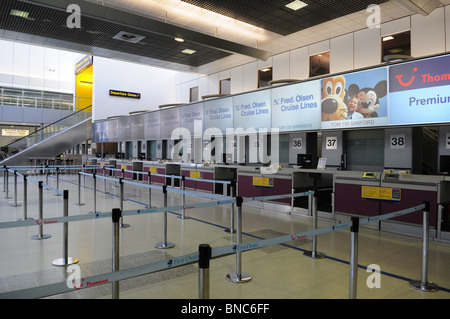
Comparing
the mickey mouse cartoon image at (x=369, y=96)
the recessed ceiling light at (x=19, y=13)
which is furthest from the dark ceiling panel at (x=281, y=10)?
the recessed ceiling light at (x=19, y=13)

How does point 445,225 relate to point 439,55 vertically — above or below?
below

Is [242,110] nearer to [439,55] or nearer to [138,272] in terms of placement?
[439,55]

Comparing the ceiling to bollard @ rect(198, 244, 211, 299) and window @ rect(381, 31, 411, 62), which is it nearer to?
window @ rect(381, 31, 411, 62)

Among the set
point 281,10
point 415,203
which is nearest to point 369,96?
point 415,203

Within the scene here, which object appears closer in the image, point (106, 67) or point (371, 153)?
point (371, 153)

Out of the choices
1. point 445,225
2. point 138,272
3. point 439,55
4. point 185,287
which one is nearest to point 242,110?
point 439,55

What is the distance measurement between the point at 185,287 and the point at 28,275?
1771 mm

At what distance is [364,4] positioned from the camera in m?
7.24

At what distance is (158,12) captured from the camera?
8.30 meters
